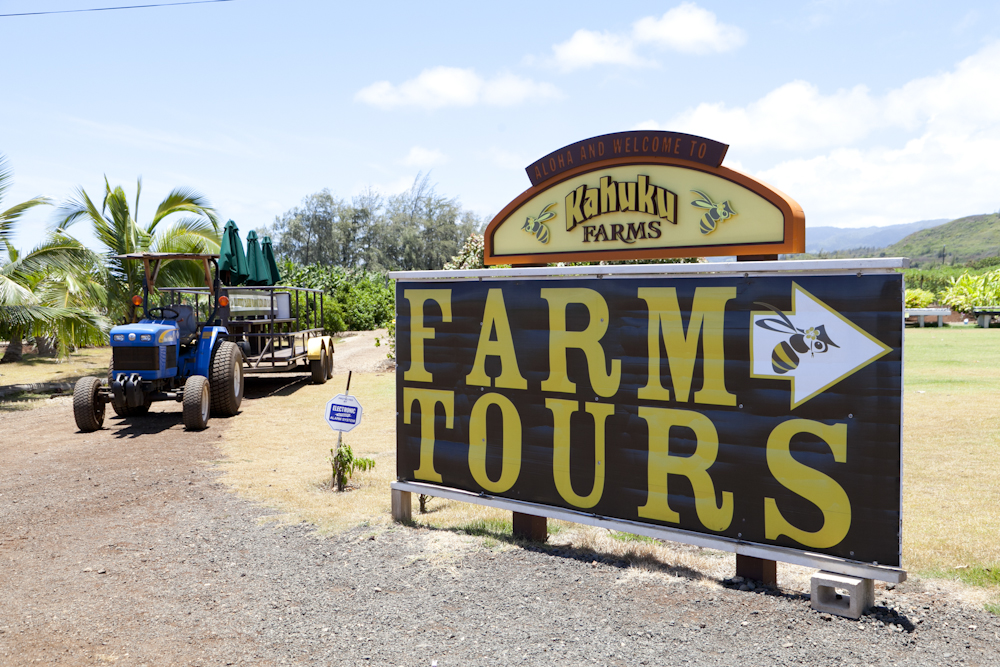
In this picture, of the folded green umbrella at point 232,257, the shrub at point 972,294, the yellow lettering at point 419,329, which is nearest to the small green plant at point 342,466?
the yellow lettering at point 419,329

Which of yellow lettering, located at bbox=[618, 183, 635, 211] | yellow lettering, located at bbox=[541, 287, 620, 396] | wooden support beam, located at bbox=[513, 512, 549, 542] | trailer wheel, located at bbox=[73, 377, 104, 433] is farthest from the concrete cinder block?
trailer wheel, located at bbox=[73, 377, 104, 433]

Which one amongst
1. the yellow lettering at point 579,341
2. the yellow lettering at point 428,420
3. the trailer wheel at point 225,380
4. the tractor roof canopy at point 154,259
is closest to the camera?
the yellow lettering at point 579,341

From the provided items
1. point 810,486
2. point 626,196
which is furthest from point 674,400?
point 626,196

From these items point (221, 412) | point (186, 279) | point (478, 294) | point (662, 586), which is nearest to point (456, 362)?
point (478, 294)

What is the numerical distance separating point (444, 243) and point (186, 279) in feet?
133

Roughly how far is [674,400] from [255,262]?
11.6 metres

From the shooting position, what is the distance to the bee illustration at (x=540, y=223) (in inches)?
233

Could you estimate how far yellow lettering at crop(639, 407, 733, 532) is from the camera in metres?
4.77

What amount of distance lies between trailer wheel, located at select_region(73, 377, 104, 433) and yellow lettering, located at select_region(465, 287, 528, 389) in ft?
25.5

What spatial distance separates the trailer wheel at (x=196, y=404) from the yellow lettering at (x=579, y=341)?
7254 millimetres

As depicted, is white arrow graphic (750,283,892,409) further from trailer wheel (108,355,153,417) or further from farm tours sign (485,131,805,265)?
trailer wheel (108,355,153,417)

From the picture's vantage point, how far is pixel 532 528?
18.9ft

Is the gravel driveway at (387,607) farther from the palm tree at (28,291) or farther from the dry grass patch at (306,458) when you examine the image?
the palm tree at (28,291)

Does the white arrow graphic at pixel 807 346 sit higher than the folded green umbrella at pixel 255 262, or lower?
lower
